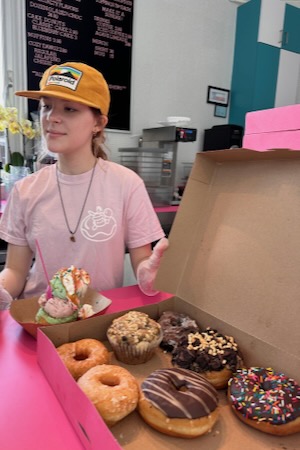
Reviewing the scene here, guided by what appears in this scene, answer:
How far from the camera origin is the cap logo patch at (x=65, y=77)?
992 mm

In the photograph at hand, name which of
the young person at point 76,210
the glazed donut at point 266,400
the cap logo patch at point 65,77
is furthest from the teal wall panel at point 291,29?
the glazed donut at point 266,400

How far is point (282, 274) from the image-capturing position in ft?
2.20

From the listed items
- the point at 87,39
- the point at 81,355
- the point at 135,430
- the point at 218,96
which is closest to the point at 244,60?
the point at 218,96

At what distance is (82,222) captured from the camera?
116 cm

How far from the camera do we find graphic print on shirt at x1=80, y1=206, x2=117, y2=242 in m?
1.16

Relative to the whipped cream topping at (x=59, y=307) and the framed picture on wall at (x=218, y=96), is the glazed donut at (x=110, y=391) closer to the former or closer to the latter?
the whipped cream topping at (x=59, y=307)

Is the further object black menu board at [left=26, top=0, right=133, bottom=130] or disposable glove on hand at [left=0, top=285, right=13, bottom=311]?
black menu board at [left=26, top=0, right=133, bottom=130]

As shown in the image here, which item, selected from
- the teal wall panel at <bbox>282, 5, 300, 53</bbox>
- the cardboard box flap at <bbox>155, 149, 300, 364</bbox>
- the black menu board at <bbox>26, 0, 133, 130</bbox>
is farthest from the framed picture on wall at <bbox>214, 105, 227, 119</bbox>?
the cardboard box flap at <bbox>155, 149, 300, 364</bbox>

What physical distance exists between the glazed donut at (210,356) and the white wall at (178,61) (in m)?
2.36

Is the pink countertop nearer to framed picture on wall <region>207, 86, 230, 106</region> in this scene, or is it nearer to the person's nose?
the person's nose

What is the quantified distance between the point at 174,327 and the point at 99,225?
20.1 inches

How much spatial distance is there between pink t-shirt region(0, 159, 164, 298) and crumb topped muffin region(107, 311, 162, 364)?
407 millimetres

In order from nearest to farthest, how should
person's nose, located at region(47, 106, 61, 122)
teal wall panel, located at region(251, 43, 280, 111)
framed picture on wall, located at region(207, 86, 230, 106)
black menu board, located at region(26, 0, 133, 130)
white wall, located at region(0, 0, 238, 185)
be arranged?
person's nose, located at region(47, 106, 61, 122)
black menu board, located at region(26, 0, 133, 130)
white wall, located at region(0, 0, 238, 185)
teal wall panel, located at region(251, 43, 280, 111)
framed picture on wall, located at region(207, 86, 230, 106)

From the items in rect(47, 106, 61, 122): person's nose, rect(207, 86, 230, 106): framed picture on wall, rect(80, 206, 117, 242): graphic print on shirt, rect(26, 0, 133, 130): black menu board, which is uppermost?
rect(26, 0, 133, 130): black menu board
